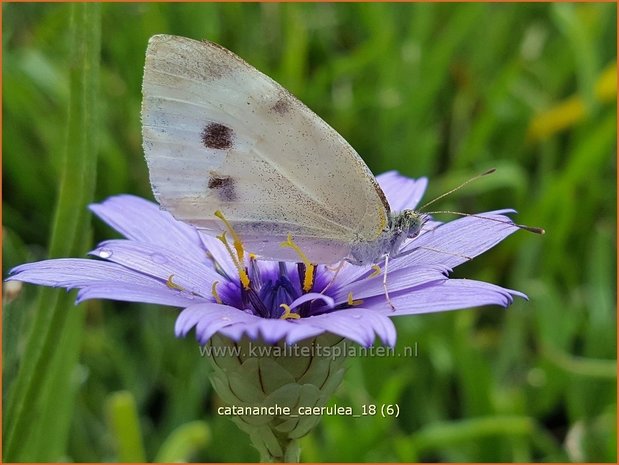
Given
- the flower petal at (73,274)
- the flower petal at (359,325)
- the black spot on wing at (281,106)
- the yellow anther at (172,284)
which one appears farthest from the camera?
the black spot on wing at (281,106)

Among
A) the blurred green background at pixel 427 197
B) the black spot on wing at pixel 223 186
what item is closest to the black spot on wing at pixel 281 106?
the black spot on wing at pixel 223 186

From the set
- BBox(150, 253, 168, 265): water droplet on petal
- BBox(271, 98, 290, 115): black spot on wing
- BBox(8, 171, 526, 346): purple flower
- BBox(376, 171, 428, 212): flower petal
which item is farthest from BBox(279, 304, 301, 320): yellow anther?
BBox(376, 171, 428, 212): flower petal

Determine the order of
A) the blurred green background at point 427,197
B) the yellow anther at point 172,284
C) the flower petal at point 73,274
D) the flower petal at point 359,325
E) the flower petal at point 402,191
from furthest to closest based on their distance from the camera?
the blurred green background at point 427,197, the flower petal at point 402,191, the yellow anther at point 172,284, the flower petal at point 73,274, the flower petal at point 359,325

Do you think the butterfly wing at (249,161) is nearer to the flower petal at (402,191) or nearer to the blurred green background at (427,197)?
the flower petal at (402,191)

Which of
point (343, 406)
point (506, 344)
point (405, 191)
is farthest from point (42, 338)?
point (506, 344)

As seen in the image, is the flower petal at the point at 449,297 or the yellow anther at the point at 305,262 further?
the yellow anther at the point at 305,262

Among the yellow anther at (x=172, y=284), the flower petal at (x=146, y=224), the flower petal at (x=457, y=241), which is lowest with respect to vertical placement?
the yellow anther at (x=172, y=284)

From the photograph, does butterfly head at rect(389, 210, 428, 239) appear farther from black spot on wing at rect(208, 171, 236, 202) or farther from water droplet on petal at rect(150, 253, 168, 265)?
water droplet on petal at rect(150, 253, 168, 265)
